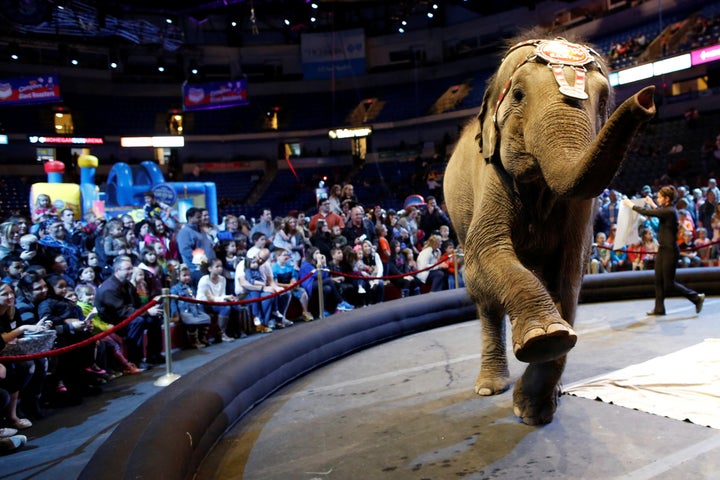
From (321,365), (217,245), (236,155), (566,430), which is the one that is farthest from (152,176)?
(236,155)

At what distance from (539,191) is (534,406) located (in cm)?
131

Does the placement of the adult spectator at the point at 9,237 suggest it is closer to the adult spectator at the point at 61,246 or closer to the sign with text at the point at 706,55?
the adult spectator at the point at 61,246

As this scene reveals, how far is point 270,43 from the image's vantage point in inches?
1396

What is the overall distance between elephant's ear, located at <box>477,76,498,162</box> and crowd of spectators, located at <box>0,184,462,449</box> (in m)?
3.20

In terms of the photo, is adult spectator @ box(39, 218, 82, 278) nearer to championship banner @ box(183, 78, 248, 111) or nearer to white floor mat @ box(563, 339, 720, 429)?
white floor mat @ box(563, 339, 720, 429)

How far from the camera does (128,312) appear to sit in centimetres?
593

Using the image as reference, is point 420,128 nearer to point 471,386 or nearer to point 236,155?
point 236,155

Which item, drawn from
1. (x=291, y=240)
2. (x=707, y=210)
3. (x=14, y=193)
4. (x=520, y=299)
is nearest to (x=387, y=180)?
(x=14, y=193)

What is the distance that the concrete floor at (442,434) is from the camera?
2.95 metres

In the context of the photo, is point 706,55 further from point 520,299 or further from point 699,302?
point 520,299

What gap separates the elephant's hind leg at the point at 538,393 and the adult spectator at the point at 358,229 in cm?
622

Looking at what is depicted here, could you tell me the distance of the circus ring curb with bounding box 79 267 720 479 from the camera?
2645mm

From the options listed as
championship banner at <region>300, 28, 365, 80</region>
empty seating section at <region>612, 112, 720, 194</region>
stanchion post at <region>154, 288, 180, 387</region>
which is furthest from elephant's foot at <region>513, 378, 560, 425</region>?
championship banner at <region>300, 28, 365, 80</region>

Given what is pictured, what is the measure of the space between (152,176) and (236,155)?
21.2m
